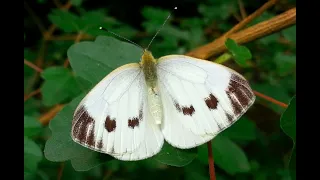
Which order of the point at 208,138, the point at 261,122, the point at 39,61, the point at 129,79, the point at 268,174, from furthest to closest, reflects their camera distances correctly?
the point at 261,122 < the point at 39,61 < the point at 268,174 < the point at 129,79 < the point at 208,138

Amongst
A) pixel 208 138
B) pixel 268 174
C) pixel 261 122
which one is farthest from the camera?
pixel 261 122

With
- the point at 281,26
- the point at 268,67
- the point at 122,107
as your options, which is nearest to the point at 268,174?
the point at 268,67

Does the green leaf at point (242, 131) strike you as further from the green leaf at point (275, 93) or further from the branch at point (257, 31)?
the branch at point (257, 31)

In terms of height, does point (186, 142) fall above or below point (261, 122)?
above

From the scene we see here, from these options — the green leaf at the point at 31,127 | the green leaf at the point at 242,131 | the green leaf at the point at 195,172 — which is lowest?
the green leaf at the point at 195,172

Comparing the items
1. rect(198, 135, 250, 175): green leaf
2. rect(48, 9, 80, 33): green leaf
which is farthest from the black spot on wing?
rect(48, 9, 80, 33): green leaf

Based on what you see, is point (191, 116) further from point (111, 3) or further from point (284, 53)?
point (111, 3)

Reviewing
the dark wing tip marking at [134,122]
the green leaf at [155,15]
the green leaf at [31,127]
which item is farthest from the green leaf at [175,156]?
the green leaf at [155,15]
